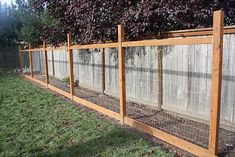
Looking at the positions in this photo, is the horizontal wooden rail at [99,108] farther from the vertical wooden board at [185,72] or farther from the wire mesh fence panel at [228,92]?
the wire mesh fence panel at [228,92]

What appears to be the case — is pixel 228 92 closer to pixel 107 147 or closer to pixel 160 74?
pixel 160 74

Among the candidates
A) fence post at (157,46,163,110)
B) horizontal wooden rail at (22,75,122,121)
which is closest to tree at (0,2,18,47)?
horizontal wooden rail at (22,75,122,121)

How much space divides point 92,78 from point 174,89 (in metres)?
4.65

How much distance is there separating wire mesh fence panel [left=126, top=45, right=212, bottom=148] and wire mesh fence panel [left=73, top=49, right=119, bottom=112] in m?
0.99

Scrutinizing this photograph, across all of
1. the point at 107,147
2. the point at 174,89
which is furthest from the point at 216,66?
the point at 174,89

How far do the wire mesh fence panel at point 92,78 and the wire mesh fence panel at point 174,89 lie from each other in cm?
99

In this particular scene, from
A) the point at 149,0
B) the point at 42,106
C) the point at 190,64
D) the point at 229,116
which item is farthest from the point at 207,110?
the point at 42,106

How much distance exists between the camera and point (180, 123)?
243 inches

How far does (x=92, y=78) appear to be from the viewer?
428 inches

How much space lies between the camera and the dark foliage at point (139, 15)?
6.96 meters

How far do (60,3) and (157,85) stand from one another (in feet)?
15.7

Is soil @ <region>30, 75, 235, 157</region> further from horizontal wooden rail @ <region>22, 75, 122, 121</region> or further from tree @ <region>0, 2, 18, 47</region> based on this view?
tree @ <region>0, 2, 18, 47</region>

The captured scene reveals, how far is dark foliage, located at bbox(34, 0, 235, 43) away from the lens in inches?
274

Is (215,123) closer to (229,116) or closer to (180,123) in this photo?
(229,116)
